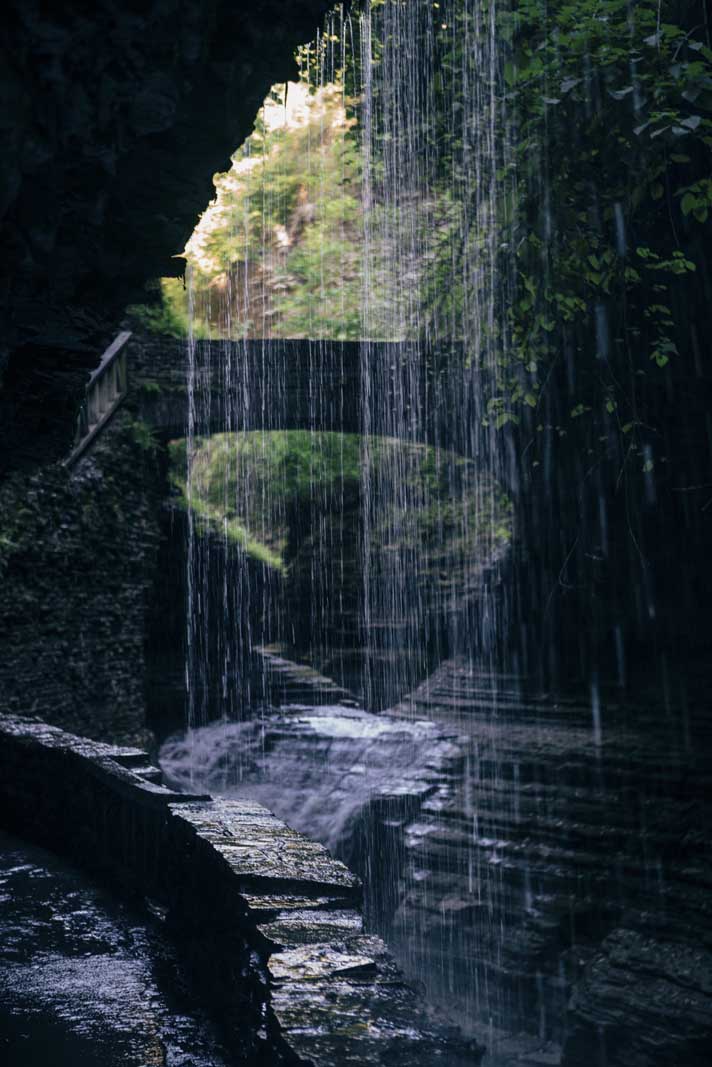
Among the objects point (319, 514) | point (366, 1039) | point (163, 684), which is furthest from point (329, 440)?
point (366, 1039)

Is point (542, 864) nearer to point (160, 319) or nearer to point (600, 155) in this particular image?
point (600, 155)

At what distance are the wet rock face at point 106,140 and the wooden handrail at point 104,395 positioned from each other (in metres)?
8.88

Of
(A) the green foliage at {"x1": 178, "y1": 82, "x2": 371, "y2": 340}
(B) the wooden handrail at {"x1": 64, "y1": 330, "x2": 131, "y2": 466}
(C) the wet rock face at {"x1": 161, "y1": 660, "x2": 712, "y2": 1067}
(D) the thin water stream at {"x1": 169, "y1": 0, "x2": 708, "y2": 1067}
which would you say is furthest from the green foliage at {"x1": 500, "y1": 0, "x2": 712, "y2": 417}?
(A) the green foliage at {"x1": 178, "y1": 82, "x2": 371, "y2": 340}

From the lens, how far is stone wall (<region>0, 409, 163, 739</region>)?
1089 cm

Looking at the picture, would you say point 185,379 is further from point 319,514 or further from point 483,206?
point 319,514

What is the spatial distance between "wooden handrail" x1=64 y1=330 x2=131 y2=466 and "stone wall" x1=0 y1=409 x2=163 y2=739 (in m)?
0.27

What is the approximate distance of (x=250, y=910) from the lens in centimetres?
311

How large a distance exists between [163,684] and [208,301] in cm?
1589

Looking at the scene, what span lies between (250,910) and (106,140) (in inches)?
95.8

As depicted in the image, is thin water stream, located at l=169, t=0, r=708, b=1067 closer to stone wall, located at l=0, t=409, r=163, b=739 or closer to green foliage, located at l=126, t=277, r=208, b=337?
green foliage, located at l=126, t=277, r=208, b=337

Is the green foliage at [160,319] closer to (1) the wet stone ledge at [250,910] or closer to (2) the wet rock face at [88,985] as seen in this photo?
(1) the wet stone ledge at [250,910]

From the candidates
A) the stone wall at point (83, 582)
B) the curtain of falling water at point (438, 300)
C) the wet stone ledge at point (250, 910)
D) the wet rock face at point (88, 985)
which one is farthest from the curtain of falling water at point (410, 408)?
the wet rock face at point (88, 985)

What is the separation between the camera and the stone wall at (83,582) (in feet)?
35.7

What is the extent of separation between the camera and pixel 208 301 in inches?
1142
